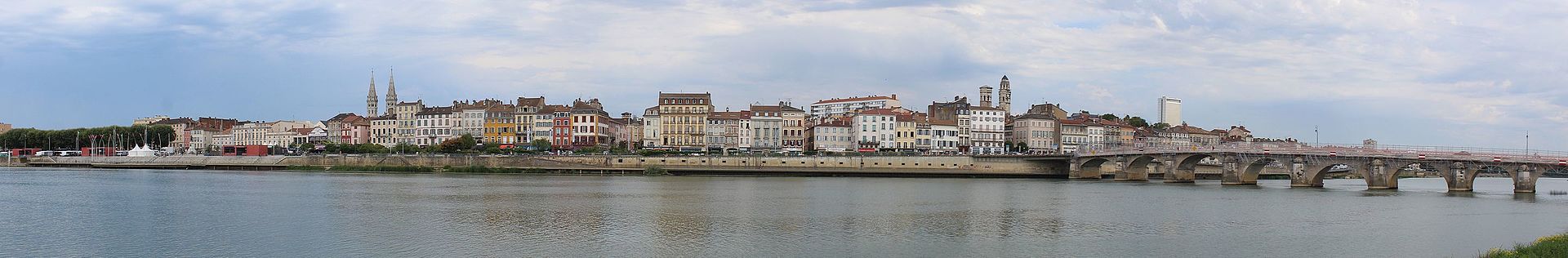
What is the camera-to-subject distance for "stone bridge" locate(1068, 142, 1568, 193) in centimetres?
5022

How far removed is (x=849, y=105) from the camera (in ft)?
467

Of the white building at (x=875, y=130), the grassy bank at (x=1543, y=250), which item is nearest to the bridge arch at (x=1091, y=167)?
the white building at (x=875, y=130)

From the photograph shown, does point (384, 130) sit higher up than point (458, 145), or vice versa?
point (384, 130)

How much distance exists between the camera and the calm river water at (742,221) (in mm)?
27484

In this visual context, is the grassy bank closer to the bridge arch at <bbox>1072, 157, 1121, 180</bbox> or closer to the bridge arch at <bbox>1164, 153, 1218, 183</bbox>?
the bridge arch at <bbox>1164, 153, 1218, 183</bbox>

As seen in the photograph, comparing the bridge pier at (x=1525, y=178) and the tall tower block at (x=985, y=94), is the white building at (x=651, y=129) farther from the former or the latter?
the bridge pier at (x=1525, y=178)

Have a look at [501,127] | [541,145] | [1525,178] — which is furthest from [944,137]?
[1525,178]

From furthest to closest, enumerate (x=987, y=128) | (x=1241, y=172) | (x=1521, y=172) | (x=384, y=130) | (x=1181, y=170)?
1. (x=384, y=130)
2. (x=987, y=128)
3. (x=1181, y=170)
4. (x=1241, y=172)
5. (x=1521, y=172)

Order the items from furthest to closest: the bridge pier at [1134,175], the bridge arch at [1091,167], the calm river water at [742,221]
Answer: the bridge arch at [1091,167], the bridge pier at [1134,175], the calm river water at [742,221]

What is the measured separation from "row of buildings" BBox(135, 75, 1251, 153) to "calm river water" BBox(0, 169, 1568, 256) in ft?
153

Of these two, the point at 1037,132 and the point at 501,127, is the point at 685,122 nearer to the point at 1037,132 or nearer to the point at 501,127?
the point at 501,127

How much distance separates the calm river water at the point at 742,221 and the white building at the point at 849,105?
260ft

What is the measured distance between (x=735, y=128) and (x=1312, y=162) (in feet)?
179

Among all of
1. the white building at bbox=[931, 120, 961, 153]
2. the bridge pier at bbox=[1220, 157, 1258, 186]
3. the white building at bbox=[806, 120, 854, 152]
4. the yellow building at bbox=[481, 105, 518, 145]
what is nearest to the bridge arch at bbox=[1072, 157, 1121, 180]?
the bridge pier at bbox=[1220, 157, 1258, 186]
